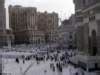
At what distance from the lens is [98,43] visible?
12039 mm

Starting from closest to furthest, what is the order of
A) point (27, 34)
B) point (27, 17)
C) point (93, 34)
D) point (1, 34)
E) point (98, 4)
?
point (98, 4) < point (93, 34) < point (1, 34) < point (27, 34) < point (27, 17)

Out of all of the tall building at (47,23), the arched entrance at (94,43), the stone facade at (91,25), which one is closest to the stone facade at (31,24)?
the tall building at (47,23)

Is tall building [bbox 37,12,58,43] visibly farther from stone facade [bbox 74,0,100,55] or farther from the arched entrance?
the arched entrance

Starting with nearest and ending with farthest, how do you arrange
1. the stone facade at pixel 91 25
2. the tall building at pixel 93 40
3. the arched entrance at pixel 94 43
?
the tall building at pixel 93 40
the stone facade at pixel 91 25
the arched entrance at pixel 94 43

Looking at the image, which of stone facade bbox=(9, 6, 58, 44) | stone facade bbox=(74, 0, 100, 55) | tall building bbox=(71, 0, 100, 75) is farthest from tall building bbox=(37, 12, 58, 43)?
tall building bbox=(71, 0, 100, 75)

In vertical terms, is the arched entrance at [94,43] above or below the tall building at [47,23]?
below

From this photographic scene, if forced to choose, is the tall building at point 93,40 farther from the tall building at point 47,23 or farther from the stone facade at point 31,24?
the tall building at point 47,23

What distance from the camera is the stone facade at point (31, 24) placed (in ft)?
213

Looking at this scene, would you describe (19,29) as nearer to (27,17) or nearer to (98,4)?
(27,17)

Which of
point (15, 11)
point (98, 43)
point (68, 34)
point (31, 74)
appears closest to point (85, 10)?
point (98, 43)

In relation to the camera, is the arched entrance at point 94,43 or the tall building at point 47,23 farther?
the tall building at point 47,23

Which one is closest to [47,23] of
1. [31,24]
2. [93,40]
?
[31,24]

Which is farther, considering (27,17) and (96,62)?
(27,17)

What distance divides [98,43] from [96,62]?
1026 mm
